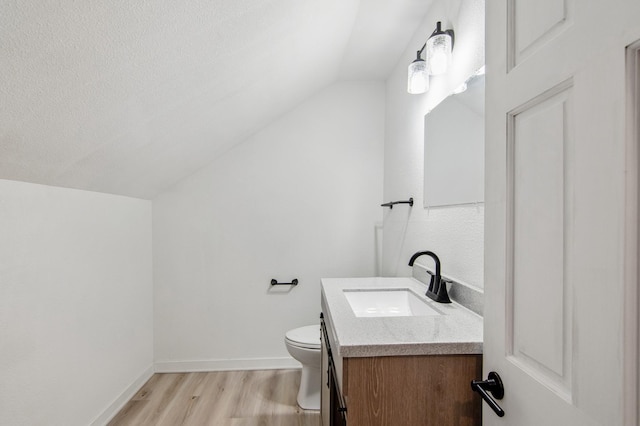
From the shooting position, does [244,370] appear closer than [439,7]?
No

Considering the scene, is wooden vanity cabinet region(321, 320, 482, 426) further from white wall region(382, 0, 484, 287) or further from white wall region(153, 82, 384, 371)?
white wall region(153, 82, 384, 371)

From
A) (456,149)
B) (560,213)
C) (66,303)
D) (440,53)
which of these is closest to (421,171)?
(456,149)

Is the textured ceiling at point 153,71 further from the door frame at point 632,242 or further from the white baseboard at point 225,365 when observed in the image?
the white baseboard at point 225,365

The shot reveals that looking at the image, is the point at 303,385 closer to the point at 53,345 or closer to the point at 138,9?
the point at 53,345

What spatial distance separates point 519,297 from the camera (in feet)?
2.51

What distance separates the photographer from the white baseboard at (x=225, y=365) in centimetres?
276

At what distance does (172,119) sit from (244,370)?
2.00 meters

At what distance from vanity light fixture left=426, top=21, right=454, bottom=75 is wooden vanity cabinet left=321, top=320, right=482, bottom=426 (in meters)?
1.25

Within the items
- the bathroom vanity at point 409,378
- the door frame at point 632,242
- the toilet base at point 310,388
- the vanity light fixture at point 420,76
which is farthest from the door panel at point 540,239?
the toilet base at point 310,388

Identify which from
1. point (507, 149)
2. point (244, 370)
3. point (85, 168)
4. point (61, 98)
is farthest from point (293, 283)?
point (507, 149)

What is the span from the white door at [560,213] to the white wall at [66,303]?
5.41ft

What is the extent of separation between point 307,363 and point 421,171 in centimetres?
133

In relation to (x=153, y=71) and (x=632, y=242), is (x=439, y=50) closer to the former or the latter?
(x=153, y=71)

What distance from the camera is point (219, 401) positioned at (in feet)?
7.59
